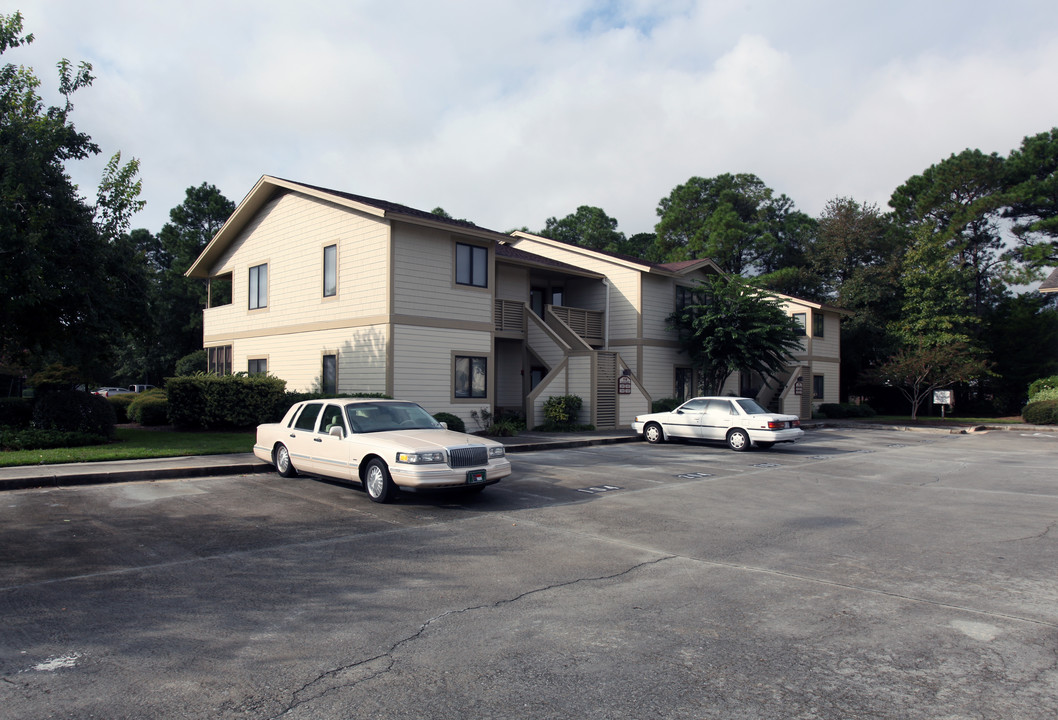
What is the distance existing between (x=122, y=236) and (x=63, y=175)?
1.84 metres

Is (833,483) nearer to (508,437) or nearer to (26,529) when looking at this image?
(508,437)

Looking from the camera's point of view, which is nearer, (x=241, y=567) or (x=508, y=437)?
(x=241, y=567)

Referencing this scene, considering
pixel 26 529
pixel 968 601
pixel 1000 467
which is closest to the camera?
pixel 968 601

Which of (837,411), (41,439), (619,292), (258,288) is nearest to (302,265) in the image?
(258,288)

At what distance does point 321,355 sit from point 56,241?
28.2 feet

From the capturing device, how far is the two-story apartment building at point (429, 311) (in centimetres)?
2130

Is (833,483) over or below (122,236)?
below

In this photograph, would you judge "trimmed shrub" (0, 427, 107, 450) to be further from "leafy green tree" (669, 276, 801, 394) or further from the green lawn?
"leafy green tree" (669, 276, 801, 394)

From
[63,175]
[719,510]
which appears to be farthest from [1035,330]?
[63,175]

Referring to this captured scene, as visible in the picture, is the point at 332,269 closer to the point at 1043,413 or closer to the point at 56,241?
the point at 56,241

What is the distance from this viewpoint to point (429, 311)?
2167cm

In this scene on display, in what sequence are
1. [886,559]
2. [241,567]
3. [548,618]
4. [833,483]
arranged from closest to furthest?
[548,618]
[241,567]
[886,559]
[833,483]

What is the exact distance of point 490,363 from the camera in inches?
919

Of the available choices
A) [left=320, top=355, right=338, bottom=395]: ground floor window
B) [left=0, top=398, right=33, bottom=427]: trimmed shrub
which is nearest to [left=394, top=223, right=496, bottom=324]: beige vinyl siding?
[left=320, top=355, right=338, bottom=395]: ground floor window
